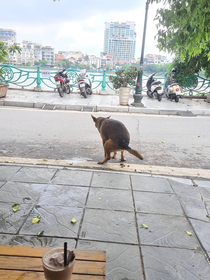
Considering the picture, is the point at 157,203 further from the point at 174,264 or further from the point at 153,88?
the point at 153,88

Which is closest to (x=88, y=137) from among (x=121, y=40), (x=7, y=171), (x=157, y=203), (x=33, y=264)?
(x=7, y=171)

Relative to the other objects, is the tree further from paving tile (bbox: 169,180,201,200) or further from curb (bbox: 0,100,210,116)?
curb (bbox: 0,100,210,116)

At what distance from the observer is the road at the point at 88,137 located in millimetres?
4813

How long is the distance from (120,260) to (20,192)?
162 cm

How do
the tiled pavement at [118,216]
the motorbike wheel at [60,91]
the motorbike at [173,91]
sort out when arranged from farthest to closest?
the motorbike at [173,91] → the motorbike wheel at [60,91] → the tiled pavement at [118,216]

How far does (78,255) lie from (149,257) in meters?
0.90

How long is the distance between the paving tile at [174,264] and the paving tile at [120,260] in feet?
0.26

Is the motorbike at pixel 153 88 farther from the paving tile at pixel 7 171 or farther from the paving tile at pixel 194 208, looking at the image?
the paving tile at pixel 7 171

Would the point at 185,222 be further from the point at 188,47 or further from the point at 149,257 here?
the point at 188,47

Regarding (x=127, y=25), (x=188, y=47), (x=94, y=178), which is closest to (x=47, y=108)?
(x=94, y=178)

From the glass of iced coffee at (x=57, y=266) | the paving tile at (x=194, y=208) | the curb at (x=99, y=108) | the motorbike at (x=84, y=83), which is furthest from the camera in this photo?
the motorbike at (x=84, y=83)

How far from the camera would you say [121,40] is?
18391mm

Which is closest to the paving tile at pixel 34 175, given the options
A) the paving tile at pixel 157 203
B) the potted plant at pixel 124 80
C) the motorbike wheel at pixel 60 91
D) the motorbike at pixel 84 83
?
the paving tile at pixel 157 203

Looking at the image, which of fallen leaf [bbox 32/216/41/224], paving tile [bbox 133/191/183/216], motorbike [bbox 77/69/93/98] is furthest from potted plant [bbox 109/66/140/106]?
fallen leaf [bbox 32/216/41/224]
